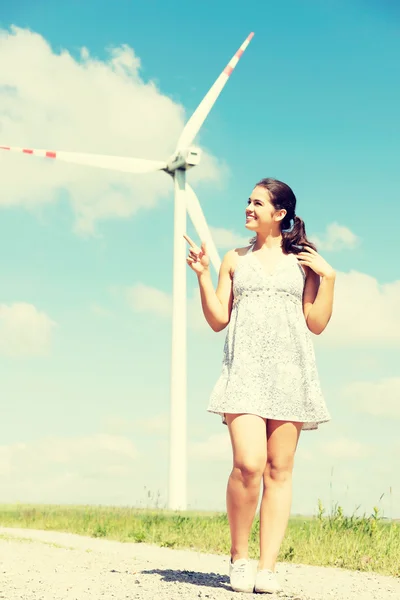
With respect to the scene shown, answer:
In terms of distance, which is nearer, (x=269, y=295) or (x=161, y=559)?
(x=269, y=295)

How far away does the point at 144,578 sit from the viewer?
6.91 metres

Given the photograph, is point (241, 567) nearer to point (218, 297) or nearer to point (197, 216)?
point (218, 297)

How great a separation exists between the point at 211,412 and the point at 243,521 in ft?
2.69

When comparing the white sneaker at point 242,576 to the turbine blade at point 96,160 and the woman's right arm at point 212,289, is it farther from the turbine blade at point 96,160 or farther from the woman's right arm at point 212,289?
the turbine blade at point 96,160

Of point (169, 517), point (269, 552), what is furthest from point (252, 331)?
point (169, 517)

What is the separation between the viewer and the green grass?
8.98 m

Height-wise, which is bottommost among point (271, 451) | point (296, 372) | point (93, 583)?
point (93, 583)

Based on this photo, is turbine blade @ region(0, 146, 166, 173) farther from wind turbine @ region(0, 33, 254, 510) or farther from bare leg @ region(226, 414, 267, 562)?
bare leg @ region(226, 414, 267, 562)

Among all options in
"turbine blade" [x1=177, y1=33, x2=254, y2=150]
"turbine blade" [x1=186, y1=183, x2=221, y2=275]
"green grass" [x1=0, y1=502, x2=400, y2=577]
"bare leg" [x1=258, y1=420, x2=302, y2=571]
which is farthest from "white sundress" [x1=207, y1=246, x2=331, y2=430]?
"turbine blade" [x1=177, y1=33, x2=254, y2=150]

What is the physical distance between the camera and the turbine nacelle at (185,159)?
21969 millimetres

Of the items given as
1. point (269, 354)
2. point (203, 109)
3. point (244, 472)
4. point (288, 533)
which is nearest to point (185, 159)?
point (203, 109)

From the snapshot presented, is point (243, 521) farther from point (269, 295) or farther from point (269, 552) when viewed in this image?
point (269, 295)

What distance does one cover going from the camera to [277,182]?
6680 mm

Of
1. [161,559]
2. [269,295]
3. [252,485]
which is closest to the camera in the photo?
[252,485]
